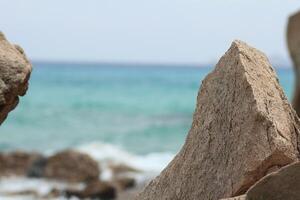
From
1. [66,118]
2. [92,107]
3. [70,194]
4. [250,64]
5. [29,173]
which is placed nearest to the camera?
[250,64]

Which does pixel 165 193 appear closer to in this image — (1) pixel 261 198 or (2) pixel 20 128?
(1) pixel 261 198

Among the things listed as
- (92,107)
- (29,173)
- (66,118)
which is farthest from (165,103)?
(29,173)

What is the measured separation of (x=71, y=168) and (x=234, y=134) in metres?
10.3

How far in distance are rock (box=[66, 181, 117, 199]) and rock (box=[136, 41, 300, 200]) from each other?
24.0 ft

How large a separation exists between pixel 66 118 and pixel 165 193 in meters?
27.2

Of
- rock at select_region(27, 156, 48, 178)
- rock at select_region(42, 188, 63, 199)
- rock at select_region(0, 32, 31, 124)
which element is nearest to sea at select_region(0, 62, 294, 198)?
rock at select_region(27, 156, 48, 178)

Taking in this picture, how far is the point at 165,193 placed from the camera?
153 inches

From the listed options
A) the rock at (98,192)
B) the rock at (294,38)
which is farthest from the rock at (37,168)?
the rock at (294,38)

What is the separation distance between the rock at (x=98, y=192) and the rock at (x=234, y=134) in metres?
7.33

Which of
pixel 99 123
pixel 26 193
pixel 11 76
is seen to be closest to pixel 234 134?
pixel 11 76

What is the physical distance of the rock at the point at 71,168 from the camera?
13.4 metres

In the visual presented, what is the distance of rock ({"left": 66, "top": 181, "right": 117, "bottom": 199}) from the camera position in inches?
444

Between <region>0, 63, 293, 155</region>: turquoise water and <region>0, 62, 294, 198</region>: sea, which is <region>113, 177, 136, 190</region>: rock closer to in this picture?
<region>0, 62, 294, 198</region>: sea

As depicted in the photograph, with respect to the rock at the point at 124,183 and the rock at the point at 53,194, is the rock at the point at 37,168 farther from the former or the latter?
the rock at the point at 53,194
